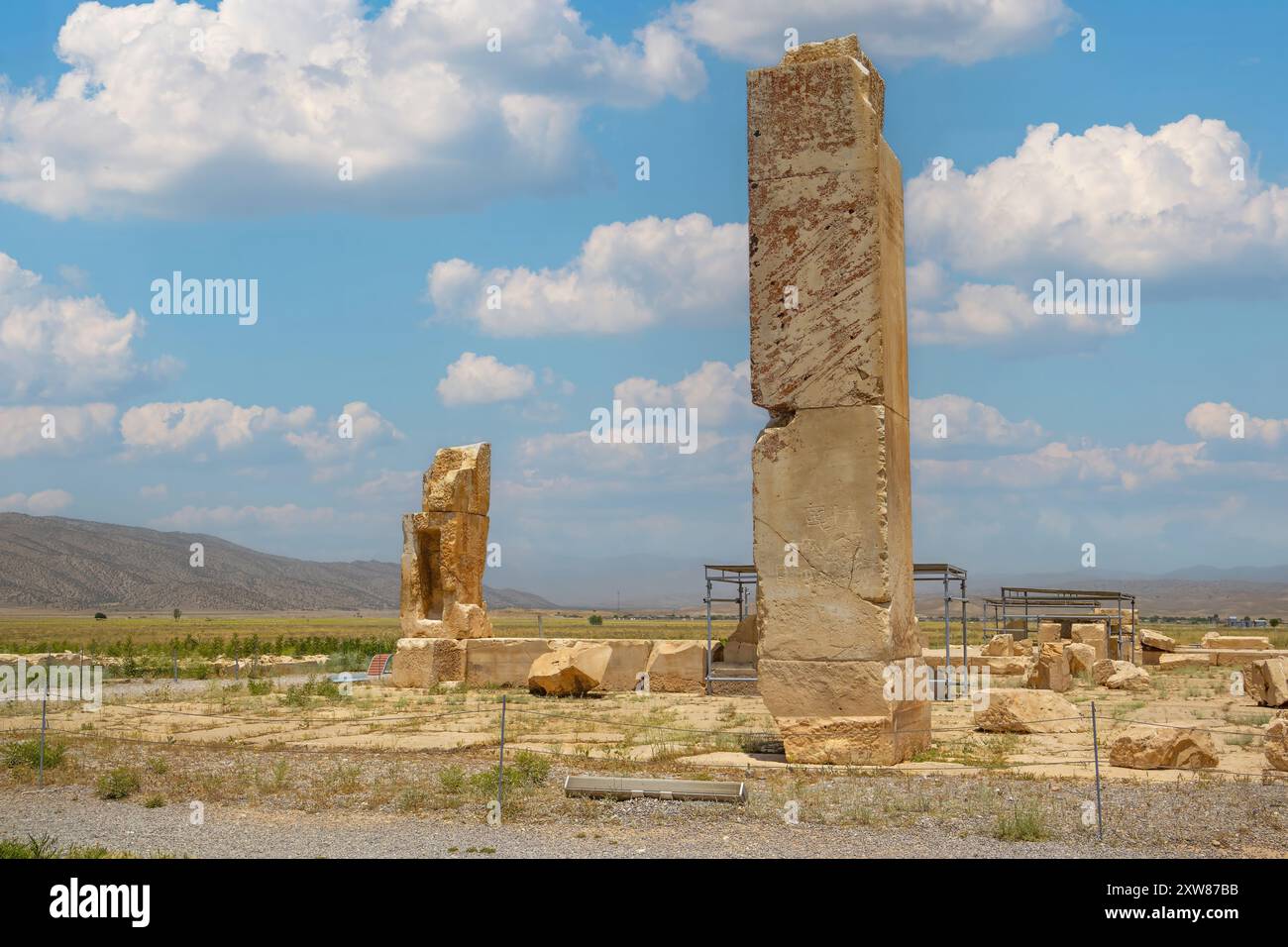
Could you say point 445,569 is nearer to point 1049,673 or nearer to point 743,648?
point 743,648

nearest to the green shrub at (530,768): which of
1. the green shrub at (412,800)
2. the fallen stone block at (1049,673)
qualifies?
the green shrub at (412,800)

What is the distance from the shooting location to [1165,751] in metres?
11.2

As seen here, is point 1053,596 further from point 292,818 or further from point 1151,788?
point 292,818

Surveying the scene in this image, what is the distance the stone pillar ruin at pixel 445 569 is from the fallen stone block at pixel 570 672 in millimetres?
3007

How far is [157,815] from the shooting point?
31.6ft

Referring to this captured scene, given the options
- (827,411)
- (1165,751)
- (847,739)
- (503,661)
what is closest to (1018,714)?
(1165,751)

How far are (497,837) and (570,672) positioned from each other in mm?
10649

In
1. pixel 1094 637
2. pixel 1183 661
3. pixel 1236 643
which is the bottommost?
pixel 1183 661

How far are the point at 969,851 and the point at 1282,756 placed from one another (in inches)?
185

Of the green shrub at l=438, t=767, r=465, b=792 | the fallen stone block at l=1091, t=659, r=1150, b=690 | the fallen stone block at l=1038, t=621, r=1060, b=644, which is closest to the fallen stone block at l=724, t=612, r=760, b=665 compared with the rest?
the fallen stone block at l=1091, t=659, r=1150, b=690

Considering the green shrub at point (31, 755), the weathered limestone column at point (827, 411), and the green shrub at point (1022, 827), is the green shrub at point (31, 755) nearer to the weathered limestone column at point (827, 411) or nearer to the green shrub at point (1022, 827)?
the weathered limestone column at point (827, 411)

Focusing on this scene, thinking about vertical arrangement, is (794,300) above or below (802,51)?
below

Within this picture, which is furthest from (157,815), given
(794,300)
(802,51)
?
(802,51)
